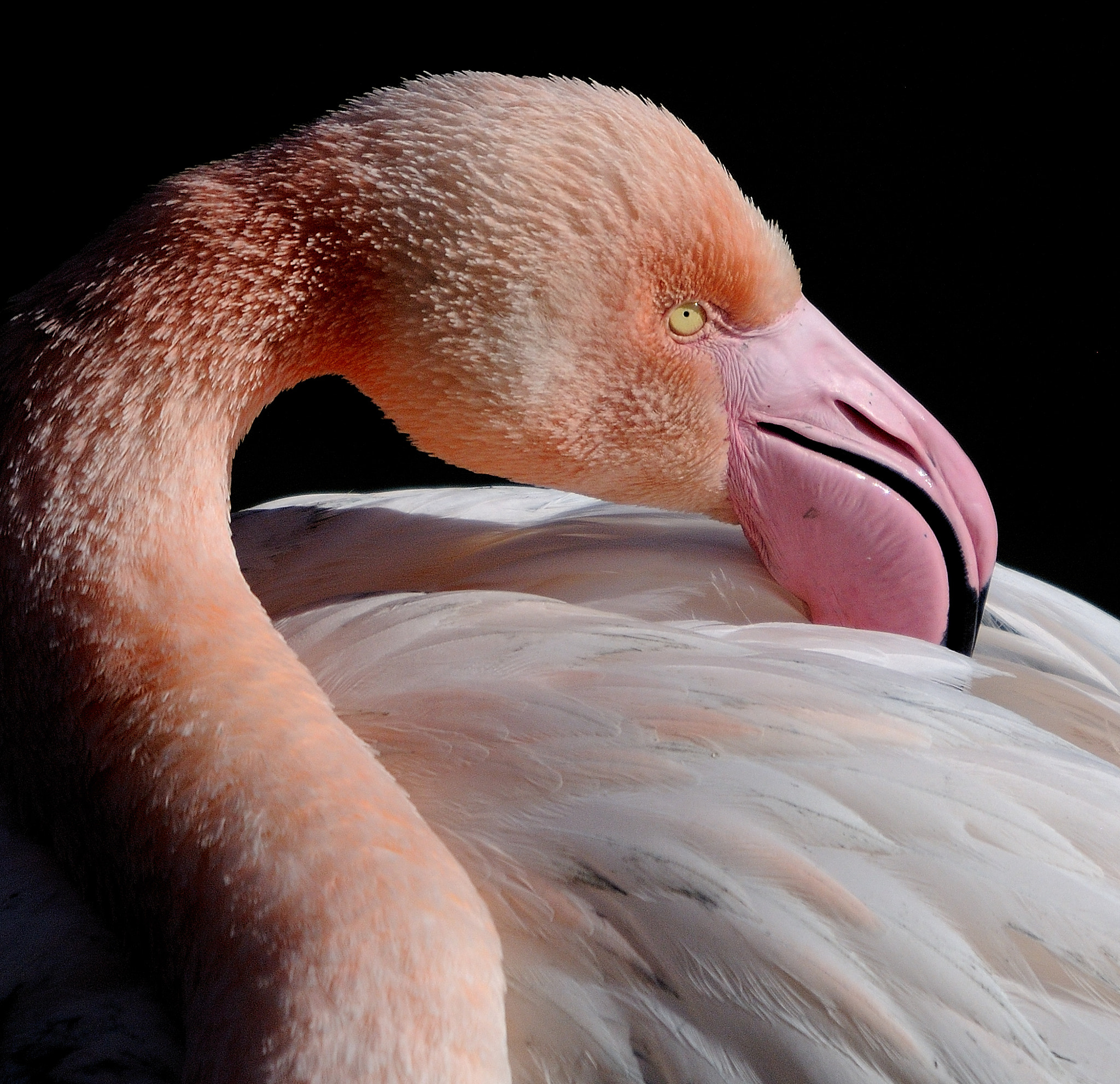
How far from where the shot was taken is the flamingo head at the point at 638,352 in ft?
3.75

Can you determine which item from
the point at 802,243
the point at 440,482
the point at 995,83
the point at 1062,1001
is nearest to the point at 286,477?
the point at 440,482

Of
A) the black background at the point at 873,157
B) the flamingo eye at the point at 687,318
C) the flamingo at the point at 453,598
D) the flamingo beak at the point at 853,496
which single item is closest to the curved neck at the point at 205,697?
the flamingo at the point at 453,598

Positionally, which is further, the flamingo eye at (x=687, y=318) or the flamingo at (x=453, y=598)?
the flamingo eye at (x=687, y=318)

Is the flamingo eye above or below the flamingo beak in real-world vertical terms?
above

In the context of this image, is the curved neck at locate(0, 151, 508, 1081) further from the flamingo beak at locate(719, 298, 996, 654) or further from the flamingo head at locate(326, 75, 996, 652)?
the flamingo beak at locate(719, 298, 996, 654)

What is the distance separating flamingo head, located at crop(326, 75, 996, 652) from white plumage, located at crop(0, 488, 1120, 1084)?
0.30ft

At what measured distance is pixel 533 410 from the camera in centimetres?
122

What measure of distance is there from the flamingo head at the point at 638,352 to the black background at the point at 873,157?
5.49 ft

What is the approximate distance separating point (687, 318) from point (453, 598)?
14.6 inches

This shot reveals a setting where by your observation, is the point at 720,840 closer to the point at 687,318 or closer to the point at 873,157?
the point at 687,318

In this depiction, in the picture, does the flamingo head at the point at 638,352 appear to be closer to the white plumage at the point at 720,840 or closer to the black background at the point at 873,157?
the white plumage at the point at 720,840

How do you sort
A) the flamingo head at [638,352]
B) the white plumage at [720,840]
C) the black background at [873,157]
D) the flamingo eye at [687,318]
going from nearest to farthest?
the white plumage at [720,840], the flamingo head at [638,352], the flamingo eye at [687,318], the black background at [873,157]

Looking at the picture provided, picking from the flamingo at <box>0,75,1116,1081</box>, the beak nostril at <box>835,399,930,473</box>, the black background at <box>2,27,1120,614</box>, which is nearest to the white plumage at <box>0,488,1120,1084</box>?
the flamingo at <box>0,75,1116,1081</box>

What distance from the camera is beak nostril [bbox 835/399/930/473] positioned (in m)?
1.30
